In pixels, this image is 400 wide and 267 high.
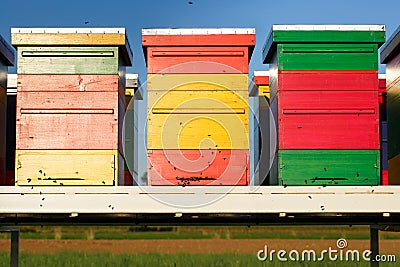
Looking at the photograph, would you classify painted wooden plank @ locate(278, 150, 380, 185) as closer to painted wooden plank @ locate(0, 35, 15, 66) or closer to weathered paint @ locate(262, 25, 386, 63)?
weathered paint @ locate(262, 25, 386, 63)

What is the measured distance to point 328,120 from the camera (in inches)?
267

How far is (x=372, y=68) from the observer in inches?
269

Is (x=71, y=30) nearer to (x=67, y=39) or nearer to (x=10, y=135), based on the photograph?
(x=67, y=39)

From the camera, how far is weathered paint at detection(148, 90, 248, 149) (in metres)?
6.75

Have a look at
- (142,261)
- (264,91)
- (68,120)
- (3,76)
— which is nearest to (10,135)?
(3,76)

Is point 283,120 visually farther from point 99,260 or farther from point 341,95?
point 99,260

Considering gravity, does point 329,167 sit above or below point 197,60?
below

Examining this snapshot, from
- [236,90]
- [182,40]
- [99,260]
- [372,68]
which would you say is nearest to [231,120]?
[236,90]

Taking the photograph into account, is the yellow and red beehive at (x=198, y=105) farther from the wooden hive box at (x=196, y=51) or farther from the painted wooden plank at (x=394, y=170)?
the painted wooden plank at (x=394, y=170)

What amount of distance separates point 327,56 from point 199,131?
1.60 m

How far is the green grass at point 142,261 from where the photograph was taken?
17328 mm

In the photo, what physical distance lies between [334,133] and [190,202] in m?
1.73

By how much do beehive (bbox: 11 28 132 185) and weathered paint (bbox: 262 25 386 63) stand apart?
169 cm

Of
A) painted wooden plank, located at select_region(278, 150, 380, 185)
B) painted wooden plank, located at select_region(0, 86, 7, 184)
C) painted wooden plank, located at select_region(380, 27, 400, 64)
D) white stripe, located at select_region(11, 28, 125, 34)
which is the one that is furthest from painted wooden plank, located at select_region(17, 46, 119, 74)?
painted wooden plank, located at select_region(380, 27, 400, 64)
